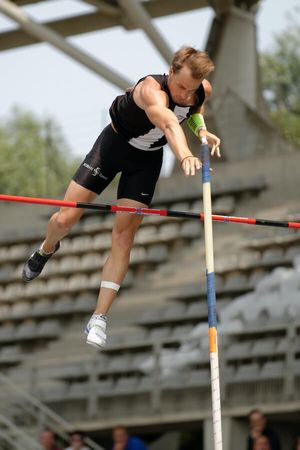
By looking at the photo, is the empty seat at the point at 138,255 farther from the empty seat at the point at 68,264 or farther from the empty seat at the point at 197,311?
the empty seat at the point at 197,311

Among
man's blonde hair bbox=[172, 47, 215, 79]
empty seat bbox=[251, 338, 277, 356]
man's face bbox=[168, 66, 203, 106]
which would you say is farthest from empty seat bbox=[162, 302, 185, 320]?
man's blonde hair bbox=[172, 47, 215, 79]

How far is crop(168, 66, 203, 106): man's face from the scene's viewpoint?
257 inches

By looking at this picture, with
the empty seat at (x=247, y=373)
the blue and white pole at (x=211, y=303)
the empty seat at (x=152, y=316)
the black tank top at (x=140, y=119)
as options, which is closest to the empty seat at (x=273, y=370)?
the empty seat at (x=247, y=373)

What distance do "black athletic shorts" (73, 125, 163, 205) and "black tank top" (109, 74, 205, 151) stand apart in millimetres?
61

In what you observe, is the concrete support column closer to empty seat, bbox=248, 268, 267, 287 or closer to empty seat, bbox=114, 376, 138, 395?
empty seat, bbox=114, 376, 138, 395

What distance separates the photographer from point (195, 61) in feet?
21.1

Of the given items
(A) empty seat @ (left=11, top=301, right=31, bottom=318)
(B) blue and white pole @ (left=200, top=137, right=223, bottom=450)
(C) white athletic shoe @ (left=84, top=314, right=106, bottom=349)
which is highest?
(A) empty seat @ (left=11, top=301, right=31, bottom=318)

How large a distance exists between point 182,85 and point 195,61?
185 millimetres

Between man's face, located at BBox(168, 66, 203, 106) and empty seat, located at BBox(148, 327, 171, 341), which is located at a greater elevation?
empty seat, located at BBox(148, 327, 171, 341)

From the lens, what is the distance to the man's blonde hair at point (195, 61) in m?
6.44

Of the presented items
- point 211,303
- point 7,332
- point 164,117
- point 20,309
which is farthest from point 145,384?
point 211,303

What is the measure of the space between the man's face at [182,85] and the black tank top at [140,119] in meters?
0.05

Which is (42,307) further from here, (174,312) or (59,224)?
(59,224)

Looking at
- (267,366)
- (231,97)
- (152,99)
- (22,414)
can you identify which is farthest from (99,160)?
(231,97)
